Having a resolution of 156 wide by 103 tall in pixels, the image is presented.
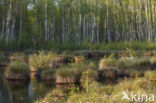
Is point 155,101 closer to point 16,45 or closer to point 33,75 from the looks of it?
point 33,75

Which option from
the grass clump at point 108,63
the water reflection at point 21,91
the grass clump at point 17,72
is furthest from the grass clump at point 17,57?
the grass clump at point 108,63

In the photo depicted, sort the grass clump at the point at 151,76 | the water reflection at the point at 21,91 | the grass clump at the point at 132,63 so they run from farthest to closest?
the grass clump at the point at 132,63
the grass clump at the point at 151,76
the water reflection at the point at 21,91

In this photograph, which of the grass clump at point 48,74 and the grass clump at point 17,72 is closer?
the grass clump at point 48,74

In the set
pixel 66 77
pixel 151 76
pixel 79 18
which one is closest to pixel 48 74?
pixel 66 77

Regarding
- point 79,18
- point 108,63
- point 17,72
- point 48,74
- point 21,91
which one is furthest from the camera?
point 79,18

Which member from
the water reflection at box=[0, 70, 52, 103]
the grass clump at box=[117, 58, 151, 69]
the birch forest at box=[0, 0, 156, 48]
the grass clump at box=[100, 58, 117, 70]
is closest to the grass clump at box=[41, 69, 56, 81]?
the water reflection at box=[0, 70, 52, 103]

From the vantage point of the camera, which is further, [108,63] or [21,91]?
[108,63]

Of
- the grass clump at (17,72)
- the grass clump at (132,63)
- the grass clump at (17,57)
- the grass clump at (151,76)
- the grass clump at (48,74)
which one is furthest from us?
the grass clump at (17,57)

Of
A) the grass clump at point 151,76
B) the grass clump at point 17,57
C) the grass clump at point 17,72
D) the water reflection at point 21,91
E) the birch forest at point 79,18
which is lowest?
the water reflection at point 21,91

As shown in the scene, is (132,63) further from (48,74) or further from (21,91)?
(21,91)

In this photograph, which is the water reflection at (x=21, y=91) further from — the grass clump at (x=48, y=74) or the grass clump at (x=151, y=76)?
the grass clump at (x=151, y=76)

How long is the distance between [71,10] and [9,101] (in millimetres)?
31619

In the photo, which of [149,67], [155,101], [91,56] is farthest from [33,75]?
[91,56]

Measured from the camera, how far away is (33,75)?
15.4m
